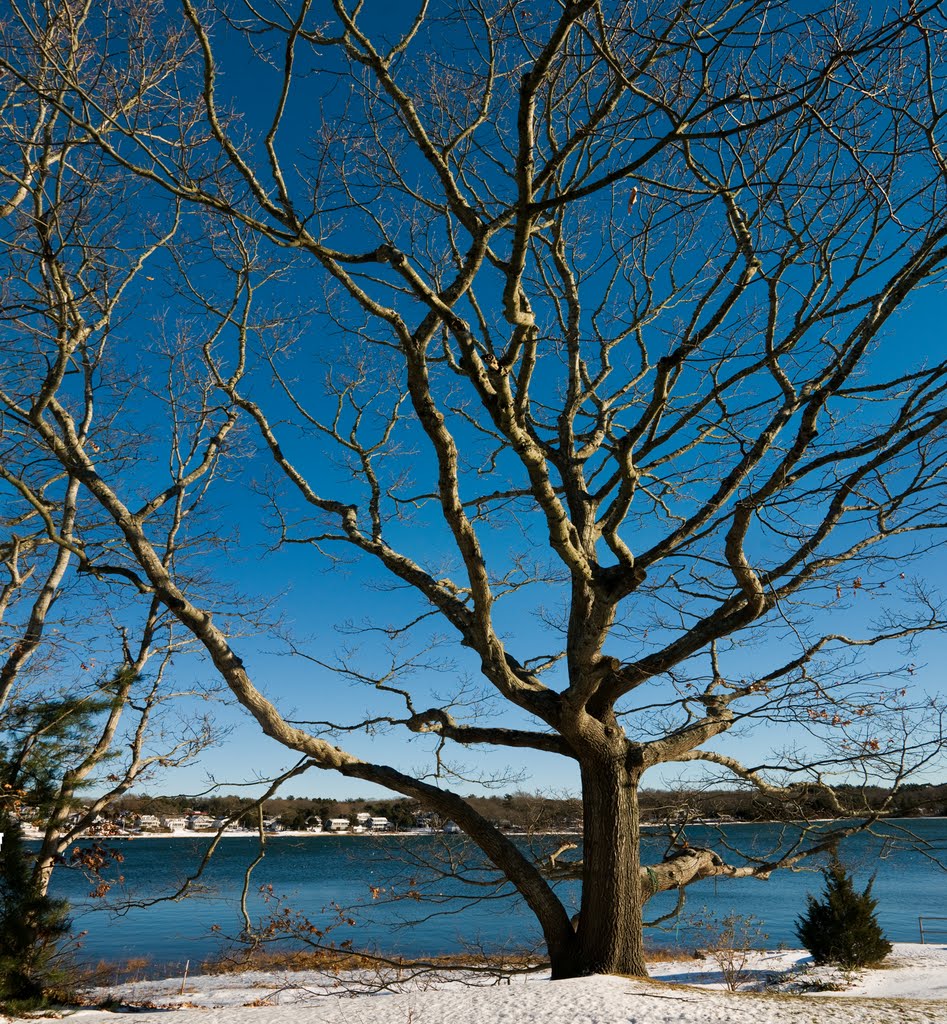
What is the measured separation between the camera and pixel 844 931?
13.8m

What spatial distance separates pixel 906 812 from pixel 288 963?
1668cm

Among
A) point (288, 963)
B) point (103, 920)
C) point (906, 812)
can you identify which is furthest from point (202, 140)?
point (103, 920)

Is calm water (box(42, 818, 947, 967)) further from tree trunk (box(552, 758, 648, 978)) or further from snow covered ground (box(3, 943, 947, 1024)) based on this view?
tree trunk (box(552, 758, 648, 978))

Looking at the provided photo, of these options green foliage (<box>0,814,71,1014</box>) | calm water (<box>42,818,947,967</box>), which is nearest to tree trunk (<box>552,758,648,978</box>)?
calm water (<box>42,818,947,967</box>)

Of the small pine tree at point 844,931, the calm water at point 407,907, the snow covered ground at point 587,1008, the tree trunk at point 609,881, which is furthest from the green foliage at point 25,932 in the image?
the small pine tree at point 844,931

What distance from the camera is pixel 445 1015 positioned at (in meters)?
4.98

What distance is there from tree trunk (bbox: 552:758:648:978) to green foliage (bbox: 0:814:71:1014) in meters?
4.90

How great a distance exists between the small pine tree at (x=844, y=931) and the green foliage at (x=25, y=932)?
38.8ft

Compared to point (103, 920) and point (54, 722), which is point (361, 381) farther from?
point (103, 920)

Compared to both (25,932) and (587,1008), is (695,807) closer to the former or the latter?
(587,1008)

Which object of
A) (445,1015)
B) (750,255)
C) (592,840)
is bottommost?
(445,1015)

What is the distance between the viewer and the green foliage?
23.5 feet

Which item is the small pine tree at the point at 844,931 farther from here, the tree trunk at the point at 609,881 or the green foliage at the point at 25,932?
the green foliage at the point at 25,932

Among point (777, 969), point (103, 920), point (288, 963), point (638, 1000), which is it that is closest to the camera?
point (638, 1000)
